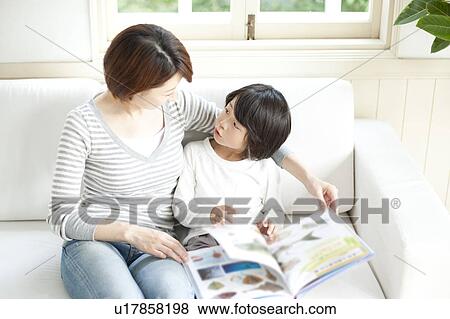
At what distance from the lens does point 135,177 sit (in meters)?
1.59

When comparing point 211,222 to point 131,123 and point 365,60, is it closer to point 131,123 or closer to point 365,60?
point 131,123

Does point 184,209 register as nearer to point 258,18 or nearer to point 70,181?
point 70,181

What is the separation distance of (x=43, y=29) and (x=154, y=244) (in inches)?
35.3

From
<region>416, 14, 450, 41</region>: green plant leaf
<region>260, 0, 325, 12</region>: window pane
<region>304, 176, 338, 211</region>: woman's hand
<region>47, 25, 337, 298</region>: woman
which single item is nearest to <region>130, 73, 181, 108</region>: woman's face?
<region>47, 25, 337, 298</region>: woman

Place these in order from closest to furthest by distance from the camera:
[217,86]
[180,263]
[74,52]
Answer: [180,263], [217,86], [74,52]

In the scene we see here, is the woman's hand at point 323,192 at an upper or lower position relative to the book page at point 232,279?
upper

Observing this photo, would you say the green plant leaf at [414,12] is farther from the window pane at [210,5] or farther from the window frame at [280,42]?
the window pane at [210,5]

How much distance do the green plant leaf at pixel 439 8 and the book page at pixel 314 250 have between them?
24.9 inches

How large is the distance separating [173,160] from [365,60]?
0.84 metres

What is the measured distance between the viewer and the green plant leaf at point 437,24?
1.55m

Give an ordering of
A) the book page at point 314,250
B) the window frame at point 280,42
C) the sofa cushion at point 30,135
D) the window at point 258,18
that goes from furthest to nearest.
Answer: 1. the window at point 258,18
2. the window frame at point 280,42
3. the sofa cushion at point 30,135
4. the book page at point 314,250

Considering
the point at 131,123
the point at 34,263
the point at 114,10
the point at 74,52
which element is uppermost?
the point at 114,10

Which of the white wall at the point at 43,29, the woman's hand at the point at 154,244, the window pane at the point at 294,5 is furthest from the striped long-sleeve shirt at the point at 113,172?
the window pane at the point at 294,5

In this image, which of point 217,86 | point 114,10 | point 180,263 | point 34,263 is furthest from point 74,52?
point 180,263
